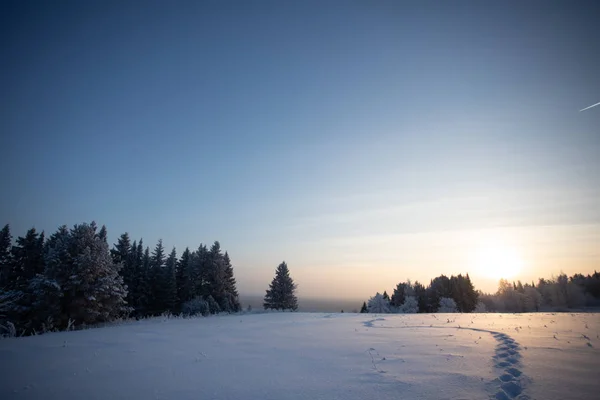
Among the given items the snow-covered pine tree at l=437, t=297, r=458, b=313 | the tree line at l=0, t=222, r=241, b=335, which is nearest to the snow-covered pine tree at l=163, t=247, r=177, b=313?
the tree line at l=0, t=222, r=241, b=335

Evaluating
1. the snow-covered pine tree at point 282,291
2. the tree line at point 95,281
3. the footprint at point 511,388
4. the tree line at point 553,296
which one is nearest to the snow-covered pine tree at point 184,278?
the tree line at point 95,281

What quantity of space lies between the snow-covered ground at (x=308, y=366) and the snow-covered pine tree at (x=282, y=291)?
44450 mm

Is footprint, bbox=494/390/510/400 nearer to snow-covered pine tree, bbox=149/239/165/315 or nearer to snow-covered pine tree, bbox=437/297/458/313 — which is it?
snow-covered pine tree, bbox=149/239/165/315

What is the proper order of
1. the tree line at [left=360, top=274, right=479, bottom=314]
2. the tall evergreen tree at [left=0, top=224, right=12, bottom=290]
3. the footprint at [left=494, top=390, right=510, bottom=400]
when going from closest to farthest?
the footprint at [left=494, top=390, right=510, bottom=400]
the tall evergreen tree at [left=0, top=224, right=12, bottom=290]
the tree line at [left=360, top=274, right=479, bottom=314]

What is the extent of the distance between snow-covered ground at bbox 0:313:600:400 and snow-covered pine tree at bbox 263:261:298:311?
4445 cm

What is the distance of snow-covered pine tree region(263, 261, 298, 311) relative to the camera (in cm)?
5062

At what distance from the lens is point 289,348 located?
23.7 ft

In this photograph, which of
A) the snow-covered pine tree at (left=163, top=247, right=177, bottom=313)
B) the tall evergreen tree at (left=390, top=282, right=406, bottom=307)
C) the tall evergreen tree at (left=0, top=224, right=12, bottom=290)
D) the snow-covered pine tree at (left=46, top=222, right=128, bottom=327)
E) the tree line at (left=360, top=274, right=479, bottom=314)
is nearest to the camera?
the snow-covered pine tree at (left=46, top=222, right=128, bottom=327)

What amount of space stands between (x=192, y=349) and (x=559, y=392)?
7447mm

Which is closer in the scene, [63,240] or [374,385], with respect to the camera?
[374,385]

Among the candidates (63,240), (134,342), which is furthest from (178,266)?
(134,342)

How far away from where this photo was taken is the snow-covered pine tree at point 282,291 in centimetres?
5062

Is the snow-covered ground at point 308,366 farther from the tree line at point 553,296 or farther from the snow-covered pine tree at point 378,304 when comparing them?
the tree line at point 553,296

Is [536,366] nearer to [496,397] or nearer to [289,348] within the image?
[496,397]
